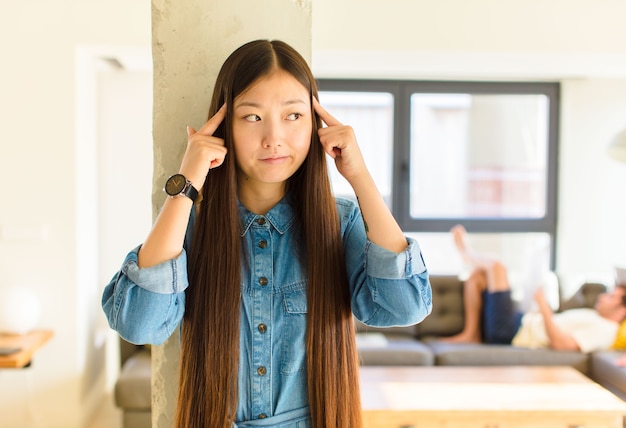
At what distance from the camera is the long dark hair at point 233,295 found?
3.59ft

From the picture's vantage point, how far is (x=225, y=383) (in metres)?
1.09

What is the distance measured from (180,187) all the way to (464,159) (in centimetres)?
444

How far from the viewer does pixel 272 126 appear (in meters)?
1.04

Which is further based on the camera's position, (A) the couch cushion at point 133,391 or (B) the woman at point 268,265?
(A) the couch cushion at point 133,391

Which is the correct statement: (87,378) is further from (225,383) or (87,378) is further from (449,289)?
(225,383)

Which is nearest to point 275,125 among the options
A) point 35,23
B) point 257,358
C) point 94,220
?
point 257,358

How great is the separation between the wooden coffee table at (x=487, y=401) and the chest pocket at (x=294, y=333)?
1.83 meters

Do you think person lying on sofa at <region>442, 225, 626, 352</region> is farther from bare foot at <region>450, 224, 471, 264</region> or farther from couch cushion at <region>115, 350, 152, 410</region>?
couch cushion at <region>115, 350, 152, 410</region>

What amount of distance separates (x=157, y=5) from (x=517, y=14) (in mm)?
3089

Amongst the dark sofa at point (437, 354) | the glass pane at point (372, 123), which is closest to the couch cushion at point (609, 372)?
the dark sofa at point (437, 354)

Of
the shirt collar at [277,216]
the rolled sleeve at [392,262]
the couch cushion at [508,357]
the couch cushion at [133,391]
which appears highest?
the shirt collar at [277,216]

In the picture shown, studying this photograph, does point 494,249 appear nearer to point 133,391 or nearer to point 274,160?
point 133,391

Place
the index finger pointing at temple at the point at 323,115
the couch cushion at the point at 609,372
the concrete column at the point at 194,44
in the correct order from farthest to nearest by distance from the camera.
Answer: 1. the couch cushion at the point at 609,372
2. the concrete column at the point at 194,44
3. the index finger pointing at temple at the point at 323,115

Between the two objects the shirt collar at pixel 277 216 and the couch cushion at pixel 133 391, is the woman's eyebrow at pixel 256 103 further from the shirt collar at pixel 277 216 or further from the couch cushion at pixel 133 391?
the couch cushion at pixel 133 391
